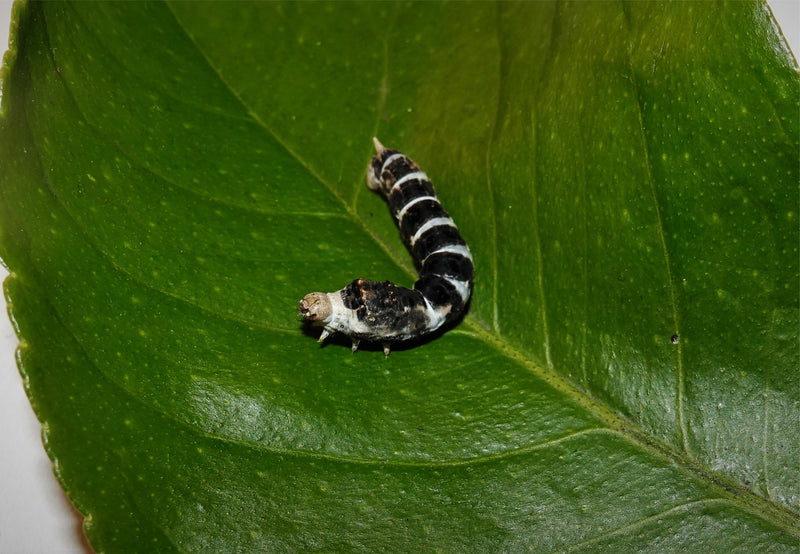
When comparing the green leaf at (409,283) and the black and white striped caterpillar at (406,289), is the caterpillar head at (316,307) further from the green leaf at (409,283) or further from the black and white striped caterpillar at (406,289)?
the green leaf at (409,283)

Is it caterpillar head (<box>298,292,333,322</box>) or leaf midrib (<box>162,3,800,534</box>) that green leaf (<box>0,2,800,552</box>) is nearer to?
leaf midrib (<box>162,3,800,534</box>)

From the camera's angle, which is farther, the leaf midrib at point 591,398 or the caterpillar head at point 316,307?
the caterpillar head at point 316,307

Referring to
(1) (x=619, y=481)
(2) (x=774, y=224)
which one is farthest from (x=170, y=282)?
(2) (x=774, y=224)

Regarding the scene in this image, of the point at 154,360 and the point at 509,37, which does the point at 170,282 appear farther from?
the point at 509,37

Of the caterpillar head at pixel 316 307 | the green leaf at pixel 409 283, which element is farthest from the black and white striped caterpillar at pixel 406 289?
the green leaf at pixel 409 283

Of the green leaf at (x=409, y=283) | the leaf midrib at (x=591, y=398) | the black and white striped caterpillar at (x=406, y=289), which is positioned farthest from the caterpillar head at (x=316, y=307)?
the leaf midrib at (x=591, y=398)

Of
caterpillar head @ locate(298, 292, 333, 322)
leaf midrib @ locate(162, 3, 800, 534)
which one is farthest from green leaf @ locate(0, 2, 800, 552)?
caterpillar head @ locate(298, 292, 333, 322)

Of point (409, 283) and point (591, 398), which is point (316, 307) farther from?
point (591, 398)
